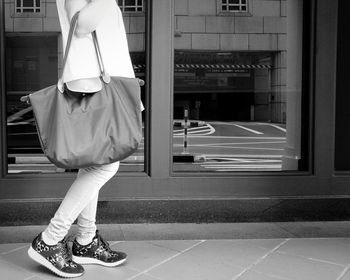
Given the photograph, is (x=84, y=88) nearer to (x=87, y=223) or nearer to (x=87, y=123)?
(x=87, y=123)

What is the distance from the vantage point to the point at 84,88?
3.36 metres

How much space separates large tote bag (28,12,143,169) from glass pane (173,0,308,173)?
1.78 m

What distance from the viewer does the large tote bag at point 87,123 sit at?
3.34 metres

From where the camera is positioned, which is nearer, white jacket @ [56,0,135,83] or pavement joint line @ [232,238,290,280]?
white jacket @ [56,0,135,83]

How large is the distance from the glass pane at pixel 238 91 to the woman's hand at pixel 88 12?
189 centimetres

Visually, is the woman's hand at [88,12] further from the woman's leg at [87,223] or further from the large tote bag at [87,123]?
the woman's leg at [87,223]

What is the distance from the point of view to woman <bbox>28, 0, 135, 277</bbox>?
337 centimetres

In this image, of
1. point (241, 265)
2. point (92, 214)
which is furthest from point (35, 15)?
point (241, 265)

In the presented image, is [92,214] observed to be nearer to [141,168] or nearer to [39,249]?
[39,249]

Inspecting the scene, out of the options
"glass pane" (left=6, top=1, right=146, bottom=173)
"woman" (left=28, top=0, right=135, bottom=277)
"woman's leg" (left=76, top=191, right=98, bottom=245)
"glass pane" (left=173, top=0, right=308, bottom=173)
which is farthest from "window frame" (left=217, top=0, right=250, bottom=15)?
"woman's leg" (left=76, top=191, right=98, bottom=245)

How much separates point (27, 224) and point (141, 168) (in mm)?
1150

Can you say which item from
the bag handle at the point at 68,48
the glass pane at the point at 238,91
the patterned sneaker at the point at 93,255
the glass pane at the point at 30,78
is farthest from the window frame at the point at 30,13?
the patterned sneaker at the point at 93,255

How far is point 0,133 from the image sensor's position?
16.4ft

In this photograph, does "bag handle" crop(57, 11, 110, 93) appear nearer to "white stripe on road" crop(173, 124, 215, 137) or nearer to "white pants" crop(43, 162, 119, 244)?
"white pants" crop(43, 162, 119, 244)
